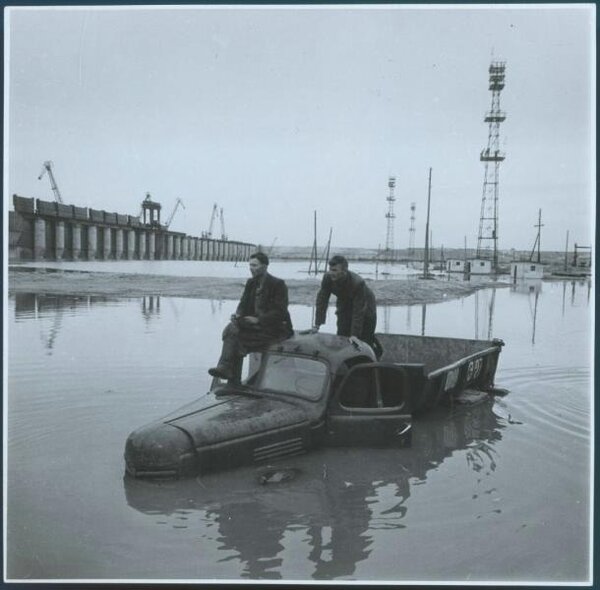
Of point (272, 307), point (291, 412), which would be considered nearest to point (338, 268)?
point (272, 307)

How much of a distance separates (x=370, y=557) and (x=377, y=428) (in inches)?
100

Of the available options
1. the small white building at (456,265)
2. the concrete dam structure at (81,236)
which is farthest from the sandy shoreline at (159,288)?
the small white building at (456,265)

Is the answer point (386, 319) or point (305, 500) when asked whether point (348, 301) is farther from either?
point (386, 319)

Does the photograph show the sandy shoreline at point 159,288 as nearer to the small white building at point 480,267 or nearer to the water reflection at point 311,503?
the water reflection at point 311,503

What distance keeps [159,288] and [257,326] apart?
24681 mm

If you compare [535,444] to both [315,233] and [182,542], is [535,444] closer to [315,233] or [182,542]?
[182,542]

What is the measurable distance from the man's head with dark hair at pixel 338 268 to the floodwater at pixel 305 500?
2.51 metres

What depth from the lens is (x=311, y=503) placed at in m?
6.21

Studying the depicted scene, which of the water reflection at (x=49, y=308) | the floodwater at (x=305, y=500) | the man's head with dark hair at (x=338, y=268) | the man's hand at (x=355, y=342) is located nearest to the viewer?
the floodwater at (x=305, y=500)

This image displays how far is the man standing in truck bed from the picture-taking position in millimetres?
8727

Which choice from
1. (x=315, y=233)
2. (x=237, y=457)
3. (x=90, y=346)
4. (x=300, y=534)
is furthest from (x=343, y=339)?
(x=315, y=233)

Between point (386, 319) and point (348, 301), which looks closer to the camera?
point (348, 301)

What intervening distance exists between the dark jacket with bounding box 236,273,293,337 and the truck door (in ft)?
3.71

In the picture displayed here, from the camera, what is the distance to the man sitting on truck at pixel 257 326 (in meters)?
8.05
